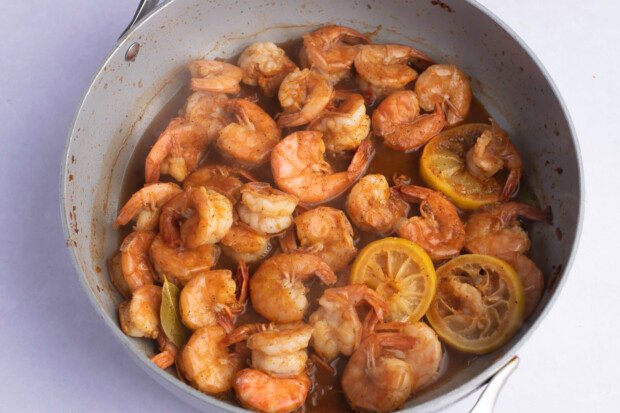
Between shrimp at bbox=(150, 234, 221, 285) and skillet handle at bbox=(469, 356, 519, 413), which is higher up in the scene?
shrimp at bbox=(150, 234, 221, 285)

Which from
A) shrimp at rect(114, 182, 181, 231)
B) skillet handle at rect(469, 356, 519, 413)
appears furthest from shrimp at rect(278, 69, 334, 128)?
skillet handle at rect(469, 356, 519, 413)

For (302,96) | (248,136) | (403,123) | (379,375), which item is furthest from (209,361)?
(403,123)

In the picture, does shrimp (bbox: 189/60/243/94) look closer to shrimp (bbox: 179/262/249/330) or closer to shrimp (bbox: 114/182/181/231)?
shrimp (bbox: 114/182/181/231)

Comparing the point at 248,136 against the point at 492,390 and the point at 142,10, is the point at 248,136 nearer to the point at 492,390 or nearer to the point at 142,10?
the point at 142,10

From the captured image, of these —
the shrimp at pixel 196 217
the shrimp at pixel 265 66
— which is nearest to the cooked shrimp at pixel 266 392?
the shrimp at pixel 196 217

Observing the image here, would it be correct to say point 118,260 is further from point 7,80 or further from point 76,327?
point 7,80

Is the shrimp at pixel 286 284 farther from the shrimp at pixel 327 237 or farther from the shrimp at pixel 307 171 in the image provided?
the shrimp at pixel 307 171
